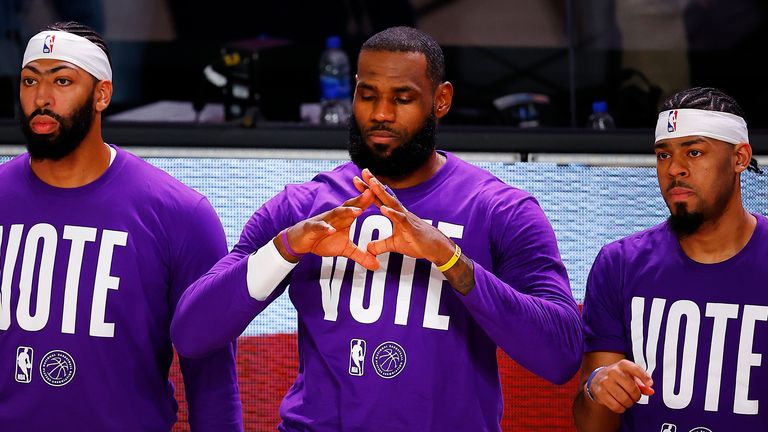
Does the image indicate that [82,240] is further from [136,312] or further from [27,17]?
[27,17]

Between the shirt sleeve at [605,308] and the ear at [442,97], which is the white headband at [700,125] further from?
the ear at [442,97]

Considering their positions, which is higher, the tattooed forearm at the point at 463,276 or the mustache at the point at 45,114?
the mustache at the point at 45,114

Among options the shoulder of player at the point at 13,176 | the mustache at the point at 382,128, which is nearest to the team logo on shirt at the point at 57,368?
the shoulder of player at the point at 13,176

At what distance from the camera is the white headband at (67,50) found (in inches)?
123

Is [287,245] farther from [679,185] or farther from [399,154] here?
[679,185]

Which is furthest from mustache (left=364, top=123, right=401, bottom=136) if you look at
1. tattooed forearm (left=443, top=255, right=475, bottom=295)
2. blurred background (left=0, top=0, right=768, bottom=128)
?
blurred background (left=0, top=0, right=768, bottom=128)

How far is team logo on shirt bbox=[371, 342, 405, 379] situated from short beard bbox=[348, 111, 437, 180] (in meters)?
0.41

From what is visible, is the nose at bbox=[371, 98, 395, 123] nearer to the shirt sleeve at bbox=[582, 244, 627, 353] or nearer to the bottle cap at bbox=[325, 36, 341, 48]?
the shirt sleeve at bbox=[582, 244, 627, 353]

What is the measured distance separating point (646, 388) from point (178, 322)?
1.06 m

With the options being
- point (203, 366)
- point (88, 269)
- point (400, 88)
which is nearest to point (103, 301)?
point (88, 269)

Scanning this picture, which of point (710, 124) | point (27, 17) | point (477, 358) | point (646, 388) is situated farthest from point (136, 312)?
point (27, 17)

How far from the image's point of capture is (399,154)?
9.56 feet

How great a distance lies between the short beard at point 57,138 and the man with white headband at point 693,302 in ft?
4.35

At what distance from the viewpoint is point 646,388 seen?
106 inches
